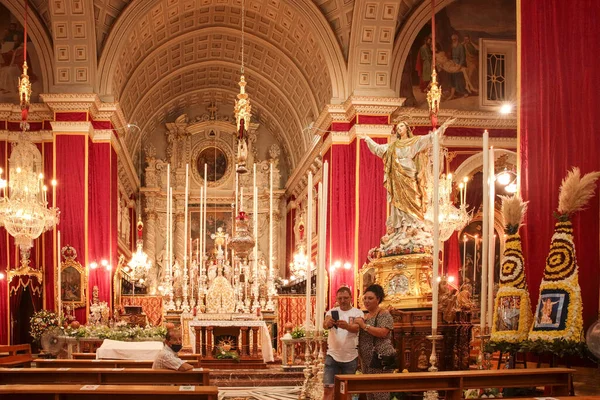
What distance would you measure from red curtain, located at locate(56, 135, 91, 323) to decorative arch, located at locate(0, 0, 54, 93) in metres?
2.08

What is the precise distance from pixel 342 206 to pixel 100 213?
694cm

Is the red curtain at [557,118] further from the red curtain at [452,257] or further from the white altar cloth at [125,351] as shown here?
the red curtain at [452,257]

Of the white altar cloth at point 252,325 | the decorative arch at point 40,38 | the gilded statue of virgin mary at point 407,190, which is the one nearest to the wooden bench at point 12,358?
the white altar cloth at point 252,325

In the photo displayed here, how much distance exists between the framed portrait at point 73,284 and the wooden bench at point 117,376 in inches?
500

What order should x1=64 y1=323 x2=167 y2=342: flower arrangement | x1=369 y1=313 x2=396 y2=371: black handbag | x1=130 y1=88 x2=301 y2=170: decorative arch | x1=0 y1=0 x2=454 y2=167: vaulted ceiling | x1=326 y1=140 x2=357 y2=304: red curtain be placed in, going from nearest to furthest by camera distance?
x1=369 y1=313 x2=396 y2=371: black handbag < x1=64 y1=323 x2=167 y2=342: flower arrangement < x1=326 y1=140 x2=357 y2=304: red curtain < x1=0 y1=0 x2=454 y2=167: vaulted ceiling < x1=130 y1=88 x2=301 y2=170: decorative arch

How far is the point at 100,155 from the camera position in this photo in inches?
908

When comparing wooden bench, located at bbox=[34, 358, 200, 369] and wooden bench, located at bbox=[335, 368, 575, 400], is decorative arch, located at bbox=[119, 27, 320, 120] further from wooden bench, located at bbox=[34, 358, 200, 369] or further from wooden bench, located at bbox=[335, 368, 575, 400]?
wooden bench, located at bbox=[335, 368, 575, 400]

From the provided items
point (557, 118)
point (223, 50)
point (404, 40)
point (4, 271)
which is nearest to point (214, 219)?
point (223, 50)

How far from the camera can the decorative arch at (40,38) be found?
2294 centimetres

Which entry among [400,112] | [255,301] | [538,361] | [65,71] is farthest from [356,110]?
[538,361]

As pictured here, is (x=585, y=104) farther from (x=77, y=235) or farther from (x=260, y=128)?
(x=260, y=128)

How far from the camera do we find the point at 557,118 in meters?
8.34

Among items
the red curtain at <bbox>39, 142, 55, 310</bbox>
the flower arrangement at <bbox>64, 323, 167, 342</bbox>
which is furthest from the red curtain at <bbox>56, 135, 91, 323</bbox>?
the flower arrangement at <bbox>64, 323, 167, 342</bbox>

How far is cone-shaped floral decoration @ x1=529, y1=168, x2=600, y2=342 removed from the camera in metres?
7.29
